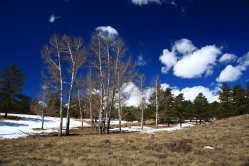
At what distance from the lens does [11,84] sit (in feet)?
102

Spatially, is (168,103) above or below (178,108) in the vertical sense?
above

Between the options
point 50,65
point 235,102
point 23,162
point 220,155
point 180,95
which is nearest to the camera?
point 23,162

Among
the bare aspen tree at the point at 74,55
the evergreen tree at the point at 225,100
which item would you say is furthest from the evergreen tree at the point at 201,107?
the bare aspen tree at the point at 74,55

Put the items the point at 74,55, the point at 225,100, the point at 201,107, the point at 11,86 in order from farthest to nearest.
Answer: the point at 201,107 → the point at 225,100 → the point at 11,86 → the point at 74,55

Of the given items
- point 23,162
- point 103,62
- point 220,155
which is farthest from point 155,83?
point 23,162

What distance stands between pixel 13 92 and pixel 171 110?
38379mm

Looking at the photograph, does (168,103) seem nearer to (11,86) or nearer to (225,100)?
(225,100)

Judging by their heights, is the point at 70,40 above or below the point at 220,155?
above

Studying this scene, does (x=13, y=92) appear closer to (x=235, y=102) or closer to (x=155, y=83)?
(x=155, y=83)

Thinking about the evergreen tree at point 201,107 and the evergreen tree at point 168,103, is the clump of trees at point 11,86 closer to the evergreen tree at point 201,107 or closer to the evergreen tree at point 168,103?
the evergreen tree at point 168,103

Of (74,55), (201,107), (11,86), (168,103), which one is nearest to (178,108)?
(168,103)

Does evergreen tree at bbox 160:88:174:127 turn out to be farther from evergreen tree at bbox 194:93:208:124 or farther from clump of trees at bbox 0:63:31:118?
clump of trees at bbox 0:63:31:118

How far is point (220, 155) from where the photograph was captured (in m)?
6.34

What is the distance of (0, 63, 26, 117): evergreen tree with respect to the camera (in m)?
29.6
